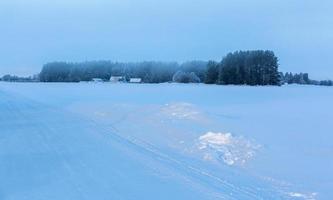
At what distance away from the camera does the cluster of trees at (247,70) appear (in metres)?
78.9

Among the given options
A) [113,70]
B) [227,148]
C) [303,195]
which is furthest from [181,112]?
[113,70]

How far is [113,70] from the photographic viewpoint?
12706 cm

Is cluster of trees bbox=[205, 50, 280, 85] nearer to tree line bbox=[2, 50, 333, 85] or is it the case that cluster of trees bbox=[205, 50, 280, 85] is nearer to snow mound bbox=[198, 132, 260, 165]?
tree line bbox=[2, 50, 333, 85]

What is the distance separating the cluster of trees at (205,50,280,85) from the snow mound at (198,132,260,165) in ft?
215

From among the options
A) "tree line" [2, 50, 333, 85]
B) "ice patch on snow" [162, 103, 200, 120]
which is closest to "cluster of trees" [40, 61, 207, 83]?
"tree line" [2, 50, 333, 85]

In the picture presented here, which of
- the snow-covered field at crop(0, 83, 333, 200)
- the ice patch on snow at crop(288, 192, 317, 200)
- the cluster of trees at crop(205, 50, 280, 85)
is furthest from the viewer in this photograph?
the cluster of trees at crop(205, 50, 280, 85)

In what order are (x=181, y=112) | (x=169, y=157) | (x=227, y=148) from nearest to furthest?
(x=169, y=157), (x=227, y=148), (x=181, y=112)

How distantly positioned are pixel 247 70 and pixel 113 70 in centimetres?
5390

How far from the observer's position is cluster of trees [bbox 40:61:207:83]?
110m

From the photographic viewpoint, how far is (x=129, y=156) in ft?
33.9

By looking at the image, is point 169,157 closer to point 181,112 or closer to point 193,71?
point 181,112

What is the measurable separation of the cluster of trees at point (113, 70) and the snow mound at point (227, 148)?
91.4m

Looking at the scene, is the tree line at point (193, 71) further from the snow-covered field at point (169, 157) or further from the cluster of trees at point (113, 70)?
the snow-covered field at point (169, 157)

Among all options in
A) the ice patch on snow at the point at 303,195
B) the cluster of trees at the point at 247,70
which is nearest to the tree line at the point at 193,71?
the cluster of trees at the point at 247,70
